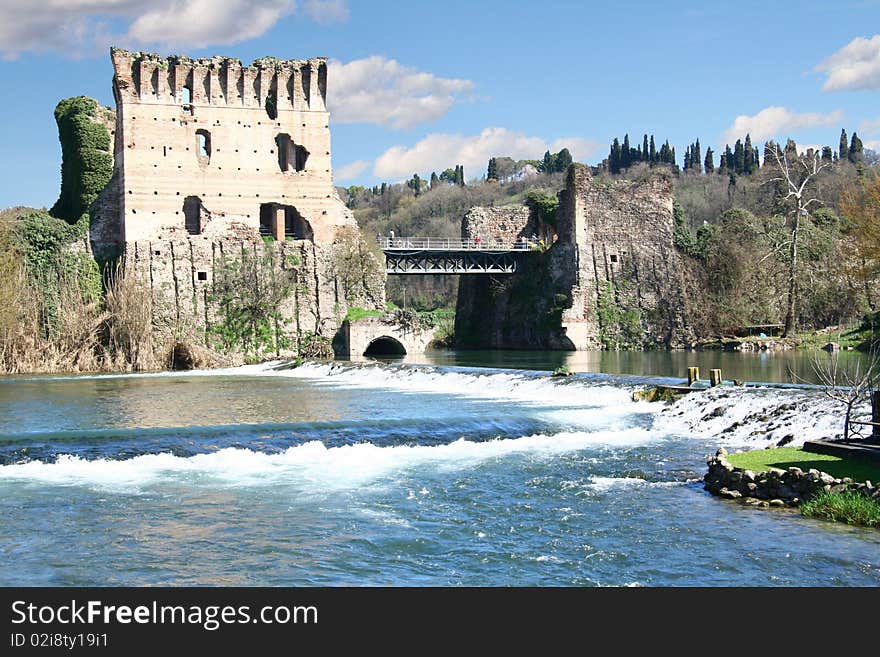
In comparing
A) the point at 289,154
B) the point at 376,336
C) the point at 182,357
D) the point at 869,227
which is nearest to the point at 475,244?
the point at 376,336

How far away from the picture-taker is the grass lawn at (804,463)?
38.8 ft

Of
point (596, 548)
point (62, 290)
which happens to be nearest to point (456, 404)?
point (596, 548)

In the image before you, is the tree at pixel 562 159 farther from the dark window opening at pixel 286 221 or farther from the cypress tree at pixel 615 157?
the dark window opening at pixel 286 221

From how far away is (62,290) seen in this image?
38531 millimetres

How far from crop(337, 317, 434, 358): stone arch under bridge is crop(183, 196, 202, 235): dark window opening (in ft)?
28.3

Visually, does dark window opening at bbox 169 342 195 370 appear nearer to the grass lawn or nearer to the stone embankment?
the grass lawn

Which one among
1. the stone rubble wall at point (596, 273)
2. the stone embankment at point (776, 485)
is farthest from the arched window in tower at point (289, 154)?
the stone embankment at point (776, 485)

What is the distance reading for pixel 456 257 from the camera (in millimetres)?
51562

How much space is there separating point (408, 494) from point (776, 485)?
14.5 ft

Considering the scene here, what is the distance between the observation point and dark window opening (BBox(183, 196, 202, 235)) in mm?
46125

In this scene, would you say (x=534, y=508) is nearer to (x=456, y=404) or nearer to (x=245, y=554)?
(x=245, y=554)

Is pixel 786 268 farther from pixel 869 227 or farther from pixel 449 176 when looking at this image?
pixel 449 176
